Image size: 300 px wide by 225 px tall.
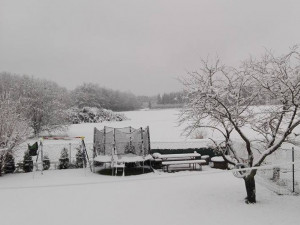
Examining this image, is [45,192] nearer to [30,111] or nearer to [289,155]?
[289,155]

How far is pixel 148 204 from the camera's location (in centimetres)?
1059

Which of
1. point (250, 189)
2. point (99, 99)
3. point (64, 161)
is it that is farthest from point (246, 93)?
point (99, 99)

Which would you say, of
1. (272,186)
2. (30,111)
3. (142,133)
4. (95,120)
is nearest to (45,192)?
(142,133)

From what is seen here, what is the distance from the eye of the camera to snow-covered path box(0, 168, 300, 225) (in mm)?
8984

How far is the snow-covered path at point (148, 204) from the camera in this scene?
29.5 ft

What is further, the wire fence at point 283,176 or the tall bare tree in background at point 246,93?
the wire fence at point 283,176

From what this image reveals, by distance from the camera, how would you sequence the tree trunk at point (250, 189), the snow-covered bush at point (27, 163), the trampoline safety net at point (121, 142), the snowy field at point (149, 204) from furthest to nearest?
the trampoline safety net at point (121, 142) → the snow-covered bush at point (27, 163) → the tree trunk at point (250, 189) → the snowy field at point (149, 204)

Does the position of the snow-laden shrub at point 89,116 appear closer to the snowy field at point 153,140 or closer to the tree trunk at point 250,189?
the snowy field at point 153,140

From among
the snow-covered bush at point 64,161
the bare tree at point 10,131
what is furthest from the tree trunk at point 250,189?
the bare tree at point 10,131

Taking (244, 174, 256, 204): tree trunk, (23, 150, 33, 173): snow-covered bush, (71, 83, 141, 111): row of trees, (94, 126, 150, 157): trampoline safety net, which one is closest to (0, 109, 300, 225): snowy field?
(244, 174, 256, 204): tree trunk

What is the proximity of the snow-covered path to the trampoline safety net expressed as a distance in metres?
4.15

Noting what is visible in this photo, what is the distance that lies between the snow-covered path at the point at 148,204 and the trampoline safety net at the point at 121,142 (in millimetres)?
4152

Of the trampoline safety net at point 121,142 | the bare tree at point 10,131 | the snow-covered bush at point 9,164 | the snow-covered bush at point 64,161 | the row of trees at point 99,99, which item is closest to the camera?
the bare tree at point 10,131

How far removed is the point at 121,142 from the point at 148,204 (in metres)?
7.26
